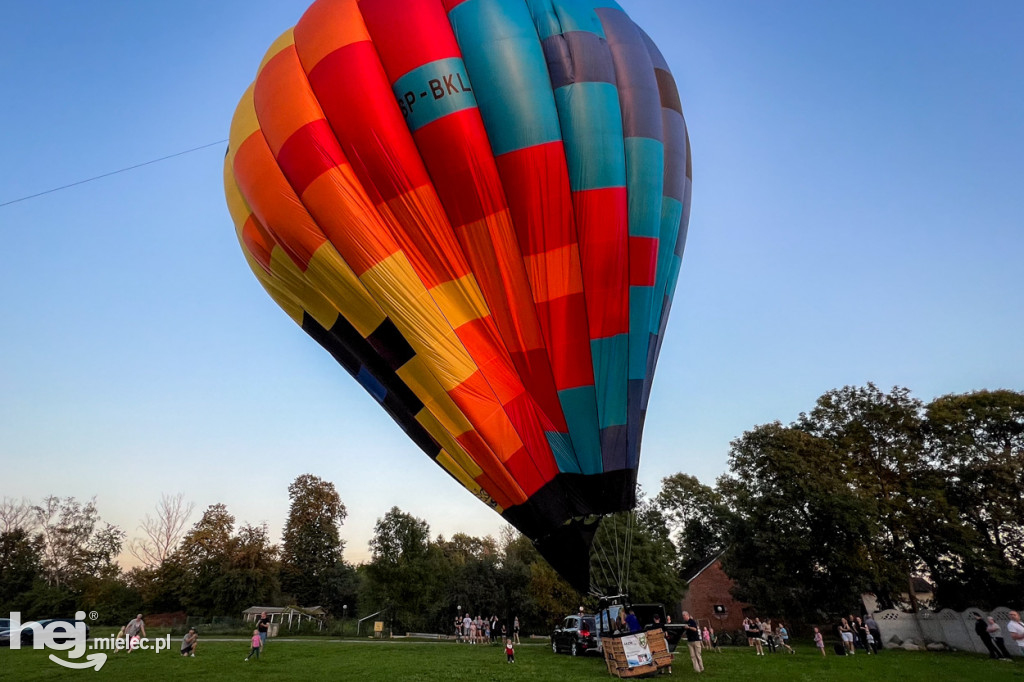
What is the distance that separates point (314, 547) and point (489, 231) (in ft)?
164

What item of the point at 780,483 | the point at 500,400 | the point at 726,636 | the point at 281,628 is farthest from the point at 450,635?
the point at 500,400

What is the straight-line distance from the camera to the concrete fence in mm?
20500

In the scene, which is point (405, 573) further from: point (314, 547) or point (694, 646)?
point (694, 646)

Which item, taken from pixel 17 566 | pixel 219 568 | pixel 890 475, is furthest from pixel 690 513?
pixel 17 566

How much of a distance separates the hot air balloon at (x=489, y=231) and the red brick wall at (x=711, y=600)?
116ft

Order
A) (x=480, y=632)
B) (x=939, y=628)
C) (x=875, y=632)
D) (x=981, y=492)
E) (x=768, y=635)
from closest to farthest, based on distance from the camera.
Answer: (x=768, y=635)
(x=875, y=632)
(x=939, y=628)
(x=981, y=492)
(x=480, y=632)

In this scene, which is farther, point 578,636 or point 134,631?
point 578,636

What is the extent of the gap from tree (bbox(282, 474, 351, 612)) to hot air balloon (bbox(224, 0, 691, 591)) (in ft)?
154

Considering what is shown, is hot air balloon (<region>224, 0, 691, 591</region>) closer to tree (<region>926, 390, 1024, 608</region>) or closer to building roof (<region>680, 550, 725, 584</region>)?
tree (<region>926, 390, 1024, 608</region>)

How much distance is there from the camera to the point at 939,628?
23.0 metres

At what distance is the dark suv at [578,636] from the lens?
1762 cm

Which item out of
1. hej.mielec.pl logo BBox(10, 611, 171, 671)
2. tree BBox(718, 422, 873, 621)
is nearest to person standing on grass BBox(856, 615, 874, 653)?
tree BBox(718, 422, 873, 621)

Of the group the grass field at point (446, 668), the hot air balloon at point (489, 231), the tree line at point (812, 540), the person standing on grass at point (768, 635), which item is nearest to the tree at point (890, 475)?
the tree line at point (812, 540)

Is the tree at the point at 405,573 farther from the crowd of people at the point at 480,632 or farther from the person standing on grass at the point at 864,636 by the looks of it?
the person standing on grass at the point at 864,636
